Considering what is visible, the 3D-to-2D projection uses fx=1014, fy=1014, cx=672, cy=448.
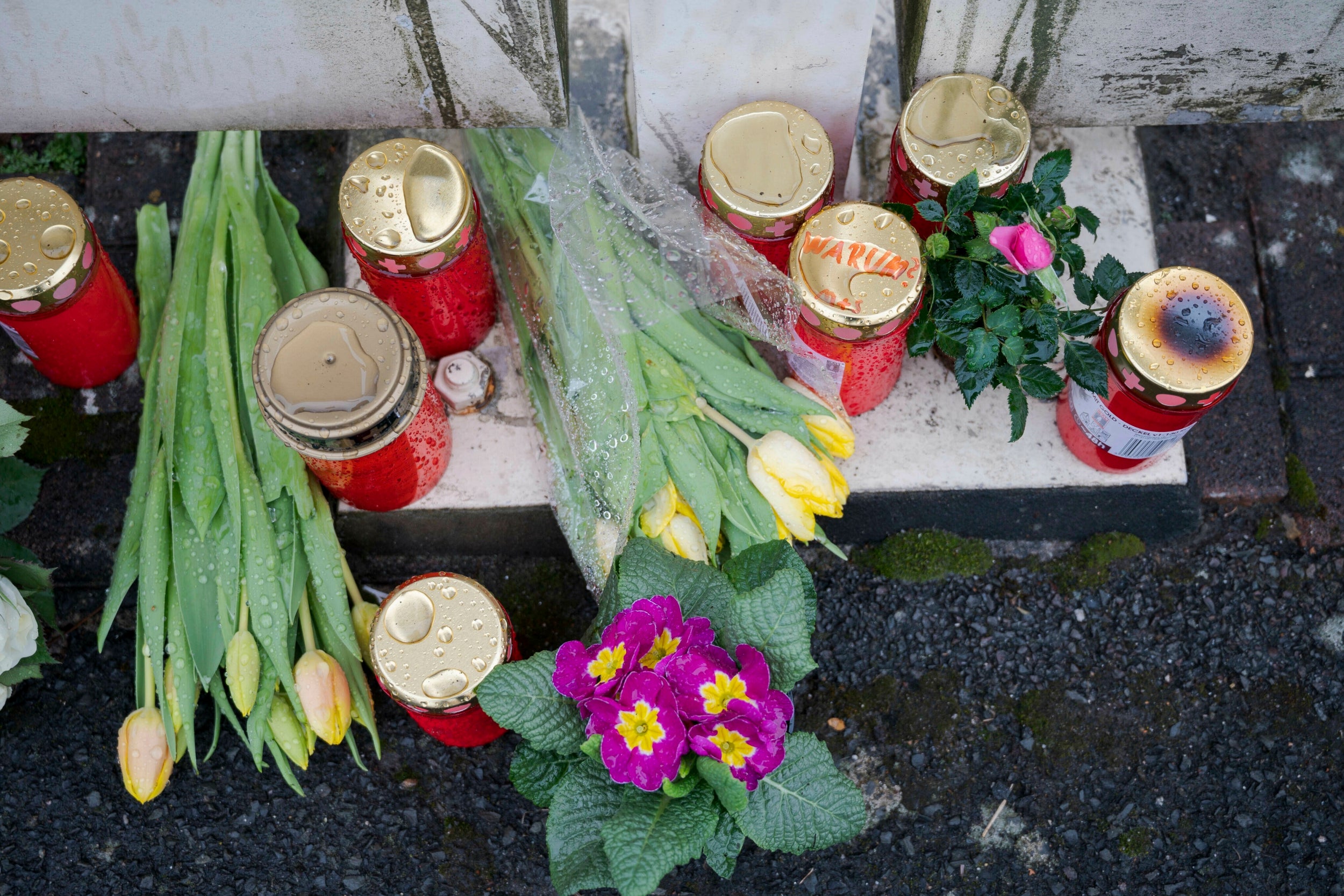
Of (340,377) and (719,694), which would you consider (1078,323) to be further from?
(340,377)

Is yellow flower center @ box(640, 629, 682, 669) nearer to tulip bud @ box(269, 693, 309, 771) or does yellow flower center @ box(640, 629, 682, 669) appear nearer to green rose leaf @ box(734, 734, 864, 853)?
green rose leaf @ box(734, 734, 864, 853)

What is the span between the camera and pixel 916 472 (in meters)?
1.80

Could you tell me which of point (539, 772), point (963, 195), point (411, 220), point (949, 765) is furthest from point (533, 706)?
point (963, 195)

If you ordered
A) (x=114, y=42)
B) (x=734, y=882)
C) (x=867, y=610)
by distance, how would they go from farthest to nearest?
(x=867, y=610), (x=734, y=882), (x=114, y=42)

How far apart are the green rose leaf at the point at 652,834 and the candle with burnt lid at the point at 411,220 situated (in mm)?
806

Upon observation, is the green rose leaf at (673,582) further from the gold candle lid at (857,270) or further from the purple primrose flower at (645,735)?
the gold candle lid at (857,270)

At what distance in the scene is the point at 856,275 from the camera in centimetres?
147

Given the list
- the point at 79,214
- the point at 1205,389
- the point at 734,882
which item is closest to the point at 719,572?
the point at 734,882

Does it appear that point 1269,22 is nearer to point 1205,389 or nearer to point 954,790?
point 1205,389

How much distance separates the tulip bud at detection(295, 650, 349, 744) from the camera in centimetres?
156

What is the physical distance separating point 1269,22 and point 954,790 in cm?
137

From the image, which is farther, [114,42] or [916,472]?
[916,472]

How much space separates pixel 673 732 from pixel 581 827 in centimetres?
23

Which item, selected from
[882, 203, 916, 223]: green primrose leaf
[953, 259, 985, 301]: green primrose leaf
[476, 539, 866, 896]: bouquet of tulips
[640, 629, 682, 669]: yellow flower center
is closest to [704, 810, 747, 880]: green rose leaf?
[476, 539, 866, 896]: bouquet of tulips
